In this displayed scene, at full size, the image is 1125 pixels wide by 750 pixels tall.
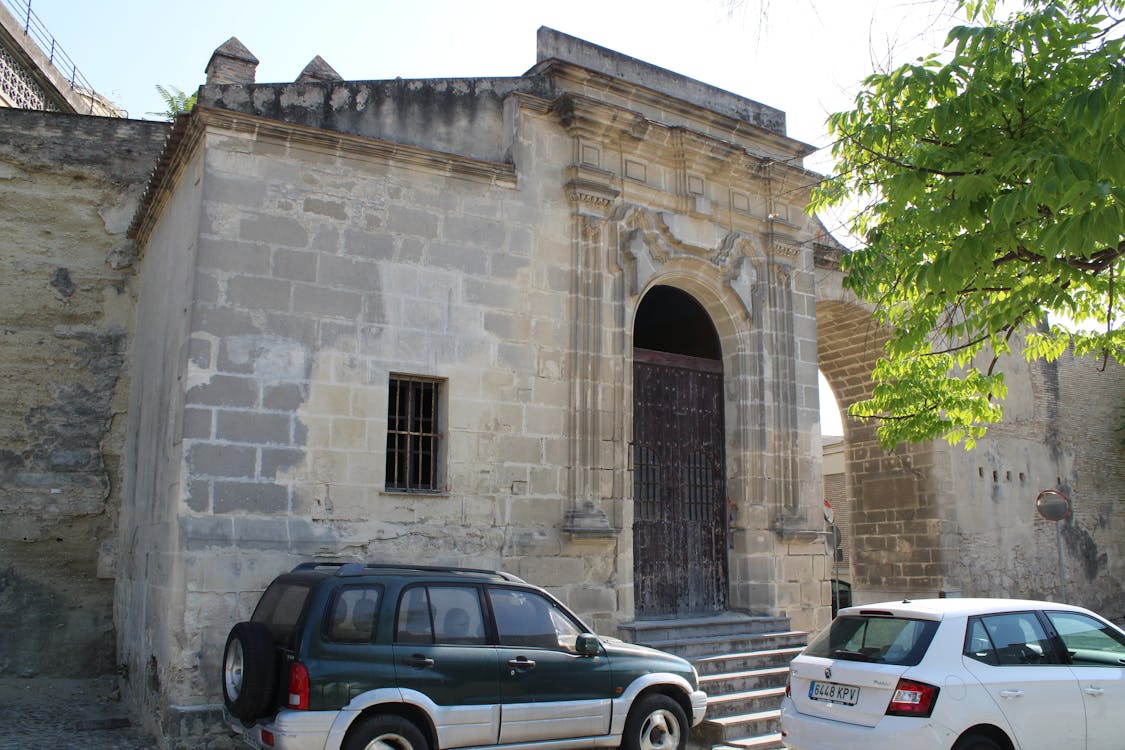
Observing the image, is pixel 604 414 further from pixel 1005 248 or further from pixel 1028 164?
pixel 1028 164

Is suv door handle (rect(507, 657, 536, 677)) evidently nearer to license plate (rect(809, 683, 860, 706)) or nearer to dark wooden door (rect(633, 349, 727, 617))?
license plate (rect(809, 683, 860, 706))

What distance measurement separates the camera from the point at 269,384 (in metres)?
8.04

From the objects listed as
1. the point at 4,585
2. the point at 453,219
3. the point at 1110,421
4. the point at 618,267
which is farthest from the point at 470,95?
the point at 1110,421

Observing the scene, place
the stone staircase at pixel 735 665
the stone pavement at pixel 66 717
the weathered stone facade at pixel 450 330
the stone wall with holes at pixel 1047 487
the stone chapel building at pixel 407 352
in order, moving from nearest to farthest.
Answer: the stone pavement at pixel 66 717, the weathered stone facade at pixel 450 330, the stone chapel building at pixel 407 352, the stone staircase at pixel 735 665, the stone wall with holes at pixel 1047 487

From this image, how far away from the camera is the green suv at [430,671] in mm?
5820

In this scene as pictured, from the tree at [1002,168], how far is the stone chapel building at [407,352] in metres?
2.71

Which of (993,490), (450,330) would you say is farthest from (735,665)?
(993,490)

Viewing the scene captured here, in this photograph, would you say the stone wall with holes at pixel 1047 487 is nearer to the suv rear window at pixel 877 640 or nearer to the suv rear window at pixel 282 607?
the suv rear window at pixel 877 640

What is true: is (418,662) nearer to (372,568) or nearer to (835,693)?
(372,568)

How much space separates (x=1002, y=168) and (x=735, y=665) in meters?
5.80

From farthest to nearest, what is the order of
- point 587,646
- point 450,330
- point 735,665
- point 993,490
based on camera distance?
point 993,490
point 735,665
point 450,330
point 587,646

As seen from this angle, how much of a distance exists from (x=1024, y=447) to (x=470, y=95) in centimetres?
1238

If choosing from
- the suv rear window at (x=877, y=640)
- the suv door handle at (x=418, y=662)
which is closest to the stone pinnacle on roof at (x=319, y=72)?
the suv door handle at (x=418, y=662)

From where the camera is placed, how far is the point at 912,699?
19.2 ft
